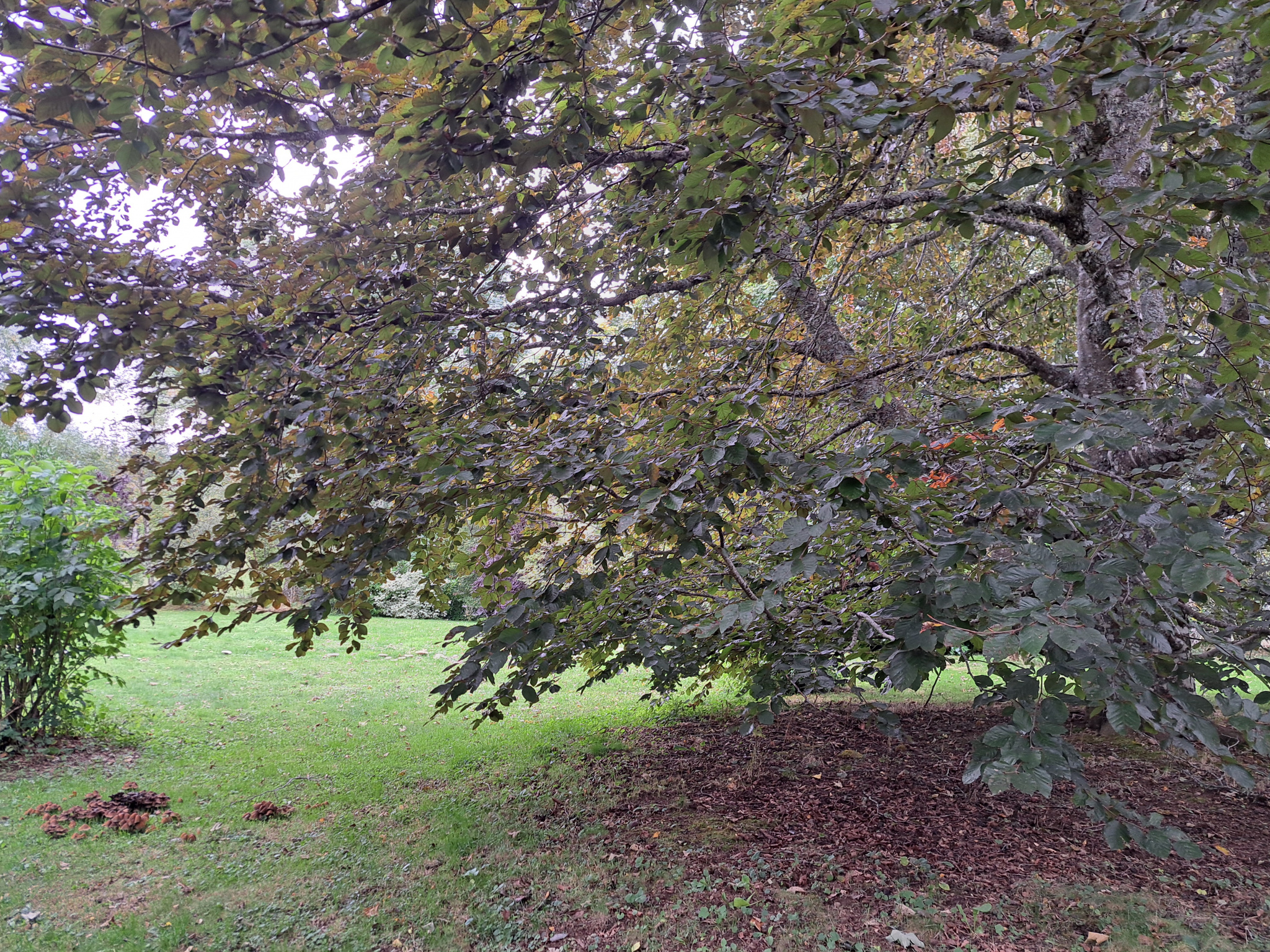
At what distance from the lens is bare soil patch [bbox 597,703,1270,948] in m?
3.30

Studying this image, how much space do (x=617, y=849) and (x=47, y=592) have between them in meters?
5.31

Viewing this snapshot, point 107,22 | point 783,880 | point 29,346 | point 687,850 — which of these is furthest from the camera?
point 29,346

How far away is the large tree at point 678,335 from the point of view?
71.2 inches

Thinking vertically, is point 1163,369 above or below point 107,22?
below

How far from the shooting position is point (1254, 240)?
213 cm

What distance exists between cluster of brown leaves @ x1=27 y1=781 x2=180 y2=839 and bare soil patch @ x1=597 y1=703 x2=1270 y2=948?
3119 millimetres

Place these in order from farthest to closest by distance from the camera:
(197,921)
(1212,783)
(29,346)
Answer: (29,346) → (1212,783) → (197,921)

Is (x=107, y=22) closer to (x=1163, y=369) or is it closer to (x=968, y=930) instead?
(x=1163, y=369)

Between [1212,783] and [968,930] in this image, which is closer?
[968,930]

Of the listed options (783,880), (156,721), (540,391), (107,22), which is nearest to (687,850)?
(783,880)

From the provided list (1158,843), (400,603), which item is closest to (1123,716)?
(1158,843)

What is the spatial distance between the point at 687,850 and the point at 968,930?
1.55 meters

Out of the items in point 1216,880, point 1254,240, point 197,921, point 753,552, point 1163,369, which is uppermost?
point 1254,240

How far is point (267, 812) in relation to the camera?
187 inches
